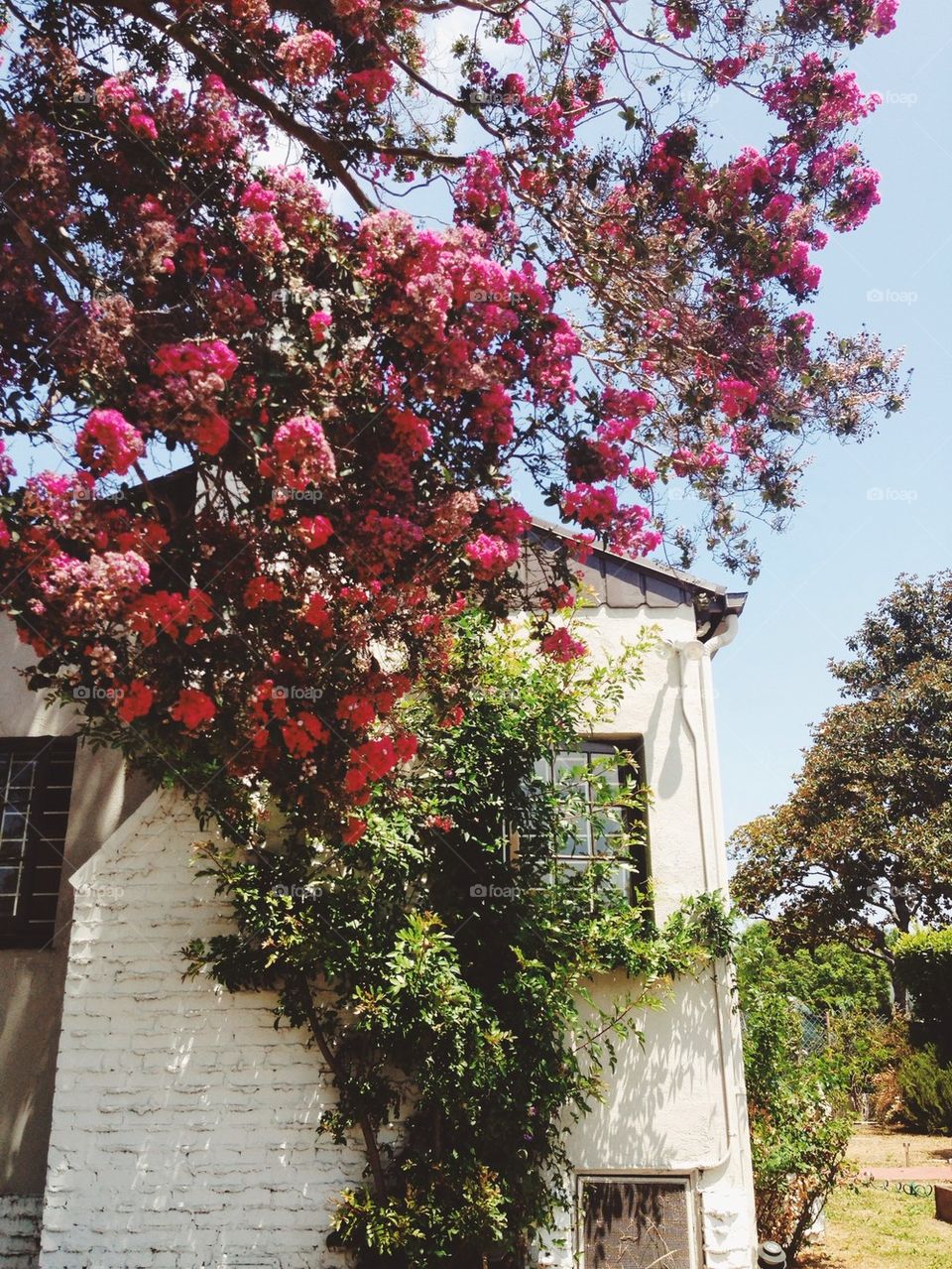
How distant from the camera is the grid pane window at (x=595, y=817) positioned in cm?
726

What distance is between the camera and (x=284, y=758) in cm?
512

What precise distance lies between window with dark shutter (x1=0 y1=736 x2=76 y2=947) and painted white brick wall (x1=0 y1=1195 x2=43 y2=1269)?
64.9 inches

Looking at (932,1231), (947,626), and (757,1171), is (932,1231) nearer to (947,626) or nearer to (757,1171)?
(757,1171)

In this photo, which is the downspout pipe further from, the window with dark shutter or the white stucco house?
the window with dark shutter

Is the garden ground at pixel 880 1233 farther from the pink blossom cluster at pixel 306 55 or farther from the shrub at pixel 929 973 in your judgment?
the pink blossom cluster at pixel 306 55

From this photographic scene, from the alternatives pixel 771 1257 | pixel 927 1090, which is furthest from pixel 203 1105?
pixel 927 1090

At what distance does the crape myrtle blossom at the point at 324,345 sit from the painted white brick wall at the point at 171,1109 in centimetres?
112

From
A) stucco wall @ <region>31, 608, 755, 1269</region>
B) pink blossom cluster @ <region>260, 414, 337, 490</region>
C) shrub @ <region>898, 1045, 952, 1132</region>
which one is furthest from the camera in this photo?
shrub @ <region>898, 1045, 952, 1132</region>

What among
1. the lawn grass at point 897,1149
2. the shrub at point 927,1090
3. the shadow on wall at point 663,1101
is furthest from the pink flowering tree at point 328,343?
the shrub at point 927,1090

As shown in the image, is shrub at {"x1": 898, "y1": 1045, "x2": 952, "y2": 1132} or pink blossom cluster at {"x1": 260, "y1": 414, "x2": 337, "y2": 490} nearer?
pink blossom cluster at {"x1": 260, "y1": 414, "x2": 337, "y2": 490}

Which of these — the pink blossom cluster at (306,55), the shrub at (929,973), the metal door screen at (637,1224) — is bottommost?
the metal door screen at (637,1224)

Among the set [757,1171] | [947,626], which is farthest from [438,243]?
[947,626]

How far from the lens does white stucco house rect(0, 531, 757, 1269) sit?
6328mm

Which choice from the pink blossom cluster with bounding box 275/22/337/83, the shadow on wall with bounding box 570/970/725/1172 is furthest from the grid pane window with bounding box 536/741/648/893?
the pink blossom cluster with bounding box 275/22/337/83
